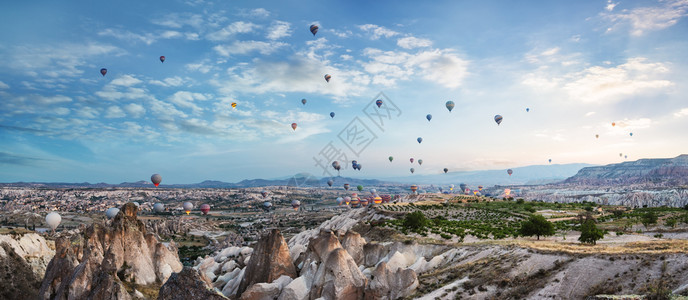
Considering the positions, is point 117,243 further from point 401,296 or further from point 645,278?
point 645,278

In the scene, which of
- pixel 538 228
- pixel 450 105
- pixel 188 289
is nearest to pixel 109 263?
pixel 188 289

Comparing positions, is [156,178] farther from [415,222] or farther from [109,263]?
[415,222]

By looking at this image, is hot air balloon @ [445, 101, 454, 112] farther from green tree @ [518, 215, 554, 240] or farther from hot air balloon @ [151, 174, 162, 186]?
hot air balloon @ [151, 174, 162, 186]

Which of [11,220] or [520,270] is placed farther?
[11,220]

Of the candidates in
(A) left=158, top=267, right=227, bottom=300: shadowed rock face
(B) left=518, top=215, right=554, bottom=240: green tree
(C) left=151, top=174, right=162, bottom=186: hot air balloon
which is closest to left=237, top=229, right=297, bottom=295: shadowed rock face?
(A) left=158, top=267, right=227, bottom=300: shadowed rock face

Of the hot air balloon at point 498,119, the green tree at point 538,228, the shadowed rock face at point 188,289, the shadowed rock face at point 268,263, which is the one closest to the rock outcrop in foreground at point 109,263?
the shadowed rock face at point 268,263

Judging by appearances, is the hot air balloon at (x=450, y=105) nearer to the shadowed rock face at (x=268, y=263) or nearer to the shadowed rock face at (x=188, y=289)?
the shadowed rock face at (x=268, y=263)

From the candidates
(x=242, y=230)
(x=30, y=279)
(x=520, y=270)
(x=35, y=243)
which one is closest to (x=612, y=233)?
(x=520, y=270)
